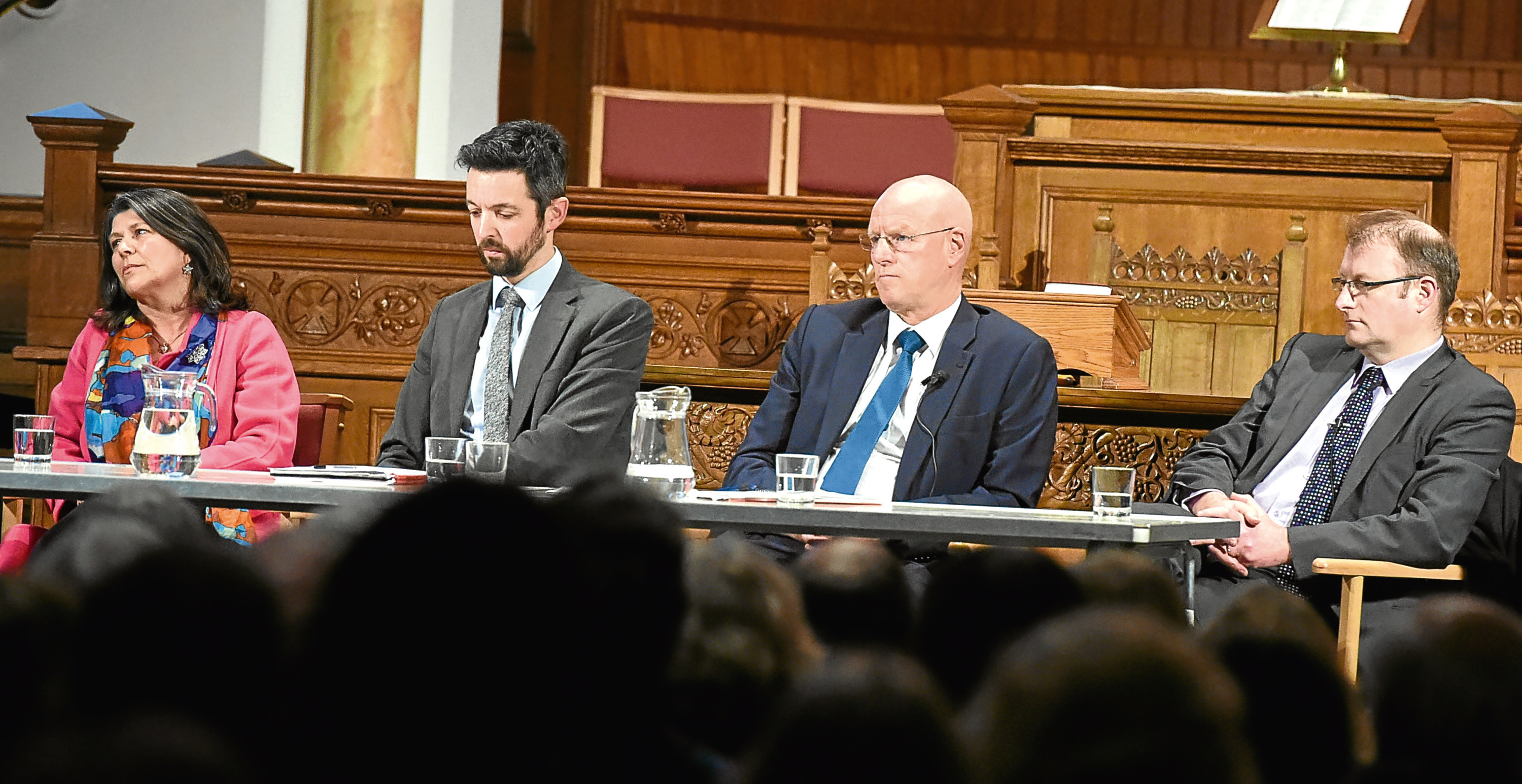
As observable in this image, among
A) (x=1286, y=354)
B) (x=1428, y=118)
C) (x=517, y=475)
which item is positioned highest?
(x=1428, y=118)

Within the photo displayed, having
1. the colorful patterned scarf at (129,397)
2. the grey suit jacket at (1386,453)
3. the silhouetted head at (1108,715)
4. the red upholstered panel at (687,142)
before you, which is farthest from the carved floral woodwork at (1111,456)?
the red upholstered panel at (687,142)

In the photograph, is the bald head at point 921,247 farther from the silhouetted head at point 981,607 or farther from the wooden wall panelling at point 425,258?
the silhouetted head at point 981,607

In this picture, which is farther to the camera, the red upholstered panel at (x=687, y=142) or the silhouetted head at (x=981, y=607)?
the red upholstered panel at (x=687, y=142)

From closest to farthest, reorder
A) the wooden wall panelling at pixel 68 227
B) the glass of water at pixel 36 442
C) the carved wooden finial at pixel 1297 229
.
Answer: the glass of water at pixel 36 442
the wooden wall panelling at pixel 68 227
the carved wooden finial at pixel 1297 229

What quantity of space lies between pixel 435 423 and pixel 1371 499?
168cm

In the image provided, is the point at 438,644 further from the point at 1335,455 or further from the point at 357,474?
the point at 1335,455

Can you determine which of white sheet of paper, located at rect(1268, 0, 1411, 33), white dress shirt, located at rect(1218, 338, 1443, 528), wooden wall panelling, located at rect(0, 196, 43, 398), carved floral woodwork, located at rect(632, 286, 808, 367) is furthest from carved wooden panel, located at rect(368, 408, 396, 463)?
white sheet of paper, located at rect(1268, 0, 1411, 33)

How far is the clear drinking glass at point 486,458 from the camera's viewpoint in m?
2.19

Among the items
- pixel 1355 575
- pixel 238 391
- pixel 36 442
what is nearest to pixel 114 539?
pixel 36 442

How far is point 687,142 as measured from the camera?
672 centimetres

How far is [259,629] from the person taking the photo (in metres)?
0.57

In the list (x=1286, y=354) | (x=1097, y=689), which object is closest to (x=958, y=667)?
(x=1097, y=689)

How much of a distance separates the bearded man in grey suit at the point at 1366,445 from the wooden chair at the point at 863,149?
3635 millimetres

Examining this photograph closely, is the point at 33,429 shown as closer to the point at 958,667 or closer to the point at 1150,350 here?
the point at 958,667
